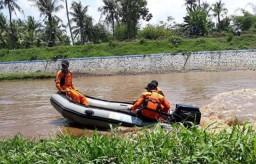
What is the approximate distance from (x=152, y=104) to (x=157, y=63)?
19906 mm

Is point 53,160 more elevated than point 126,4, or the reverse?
point 126,4

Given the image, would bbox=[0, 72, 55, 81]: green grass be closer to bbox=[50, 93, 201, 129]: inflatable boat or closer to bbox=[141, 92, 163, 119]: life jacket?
bbox=[50, 93, 201, 129]: inflatable boat

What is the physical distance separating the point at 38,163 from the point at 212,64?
76.3 feet

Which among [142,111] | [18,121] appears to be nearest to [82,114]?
[142,111]

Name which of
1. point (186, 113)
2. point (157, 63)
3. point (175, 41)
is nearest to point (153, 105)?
point (186, 113)

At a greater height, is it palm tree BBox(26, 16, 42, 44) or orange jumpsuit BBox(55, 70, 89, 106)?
palm tree BBox(26, 16, 42, 44)

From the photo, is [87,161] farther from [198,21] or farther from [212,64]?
[198,21]

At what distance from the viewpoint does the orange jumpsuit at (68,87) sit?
8.31 meters

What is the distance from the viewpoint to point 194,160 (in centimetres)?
315

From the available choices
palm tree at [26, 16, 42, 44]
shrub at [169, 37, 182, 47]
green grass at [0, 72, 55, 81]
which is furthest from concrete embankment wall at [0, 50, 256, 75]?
palm tree at [26, 16, 42, 44]

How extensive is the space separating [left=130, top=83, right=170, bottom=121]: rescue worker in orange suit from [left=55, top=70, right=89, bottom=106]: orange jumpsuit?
1.90 metres

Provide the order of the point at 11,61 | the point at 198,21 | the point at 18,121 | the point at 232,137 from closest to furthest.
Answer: the point at 232,137, the point at 18,121, the point at 11,61, the point at 198,21

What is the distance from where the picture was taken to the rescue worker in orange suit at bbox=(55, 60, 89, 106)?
27.3 feet

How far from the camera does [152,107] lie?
22.2 ft
